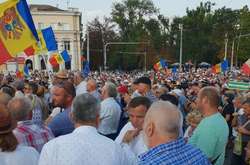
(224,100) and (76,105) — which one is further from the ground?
(76,105)

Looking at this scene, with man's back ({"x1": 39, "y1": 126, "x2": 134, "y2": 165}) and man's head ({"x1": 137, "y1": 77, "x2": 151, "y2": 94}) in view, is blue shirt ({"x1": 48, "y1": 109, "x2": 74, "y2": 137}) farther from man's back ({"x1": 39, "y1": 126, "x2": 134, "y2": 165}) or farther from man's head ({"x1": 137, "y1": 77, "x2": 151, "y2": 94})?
man's head ({"x1": 137, "y1": 77, "x2": 151, "y2": 94})

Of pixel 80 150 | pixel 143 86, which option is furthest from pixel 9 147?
pixel 143 86

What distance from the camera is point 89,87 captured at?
10.1 metres

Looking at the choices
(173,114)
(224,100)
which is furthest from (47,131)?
(224,100)

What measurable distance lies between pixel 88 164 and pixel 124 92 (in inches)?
374

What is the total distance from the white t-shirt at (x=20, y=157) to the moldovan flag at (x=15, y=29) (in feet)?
18.9

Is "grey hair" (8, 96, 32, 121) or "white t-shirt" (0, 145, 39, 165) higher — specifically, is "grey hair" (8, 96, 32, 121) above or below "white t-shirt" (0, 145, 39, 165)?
above

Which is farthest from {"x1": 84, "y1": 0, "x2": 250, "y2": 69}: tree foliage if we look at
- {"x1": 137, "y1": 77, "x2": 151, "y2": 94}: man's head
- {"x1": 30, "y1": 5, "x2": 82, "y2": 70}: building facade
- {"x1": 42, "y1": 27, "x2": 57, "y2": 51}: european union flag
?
{"x1": 137, "y1": 77, "x2": 151, "y2": 94}: man's head

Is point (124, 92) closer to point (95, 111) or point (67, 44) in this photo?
point (95, 111)

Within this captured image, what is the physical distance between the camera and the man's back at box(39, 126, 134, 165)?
3609 mm

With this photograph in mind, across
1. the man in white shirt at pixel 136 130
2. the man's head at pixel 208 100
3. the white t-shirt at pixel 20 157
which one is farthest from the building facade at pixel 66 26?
the white t-shirt at pixel 20 157

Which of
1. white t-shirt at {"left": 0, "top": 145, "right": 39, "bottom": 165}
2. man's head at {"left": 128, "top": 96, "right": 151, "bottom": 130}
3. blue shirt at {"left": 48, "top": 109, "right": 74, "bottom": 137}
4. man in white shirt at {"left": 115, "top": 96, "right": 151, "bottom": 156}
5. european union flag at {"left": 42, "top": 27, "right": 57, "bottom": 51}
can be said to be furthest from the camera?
european union flag at {"left": 42, "top": 27, "right": 57, "bottom": 51}

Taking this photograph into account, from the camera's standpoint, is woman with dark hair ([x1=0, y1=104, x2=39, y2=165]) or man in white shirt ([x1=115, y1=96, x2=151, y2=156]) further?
man in white shirt ([x1=115, y1=96, x2=151, y2=156])

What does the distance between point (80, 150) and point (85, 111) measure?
15.5 inches
